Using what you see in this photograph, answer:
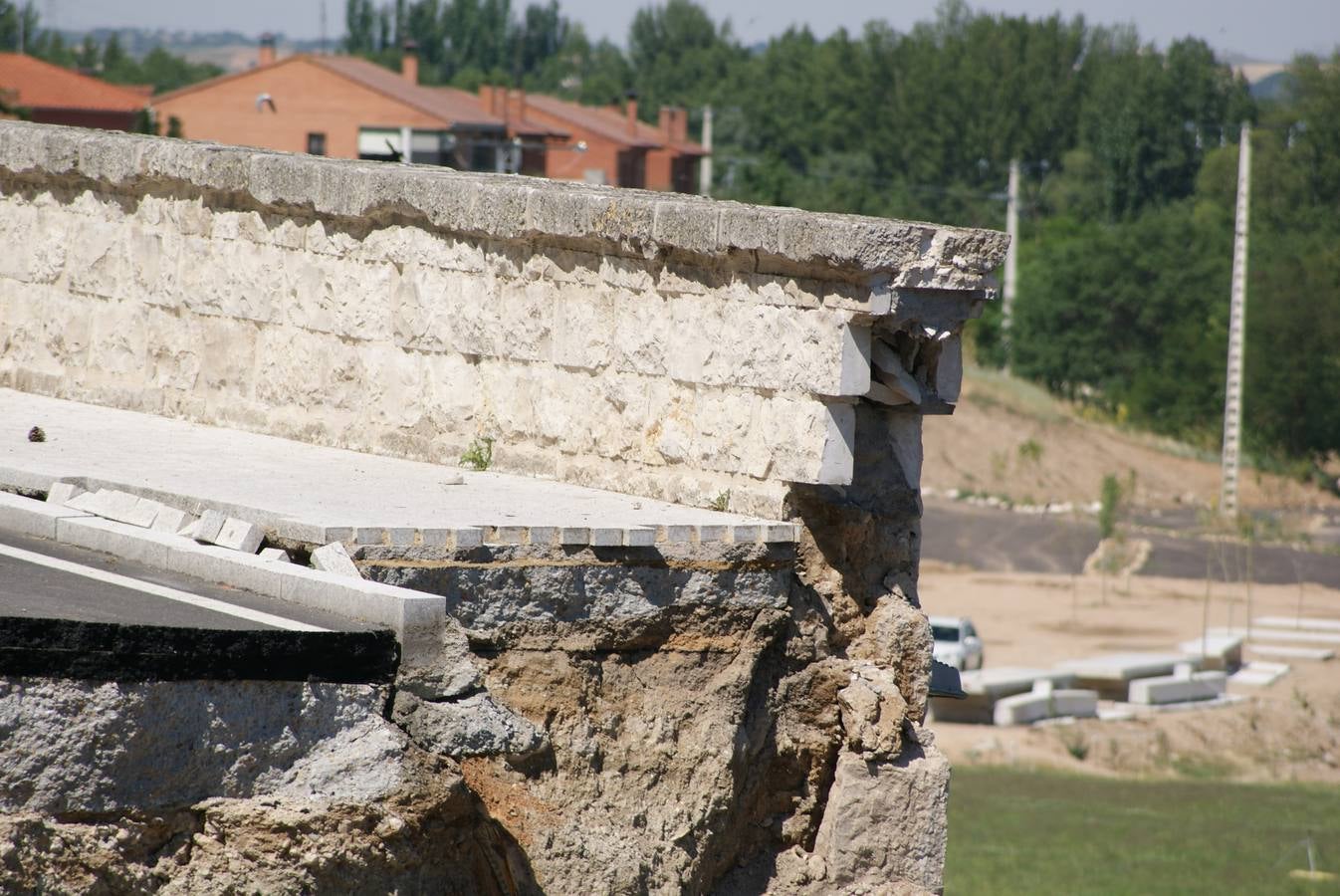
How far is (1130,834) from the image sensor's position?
16125mm

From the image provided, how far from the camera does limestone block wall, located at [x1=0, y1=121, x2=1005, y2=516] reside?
5352 mm

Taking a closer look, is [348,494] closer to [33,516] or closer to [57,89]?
[33,516]

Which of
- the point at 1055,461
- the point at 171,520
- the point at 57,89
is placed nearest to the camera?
the point at 171,520

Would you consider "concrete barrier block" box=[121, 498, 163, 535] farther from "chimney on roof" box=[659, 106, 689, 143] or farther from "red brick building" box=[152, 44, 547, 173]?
"chimney on roof" box=[659, 106, 689, 143]

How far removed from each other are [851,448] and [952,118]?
73428 millimetres

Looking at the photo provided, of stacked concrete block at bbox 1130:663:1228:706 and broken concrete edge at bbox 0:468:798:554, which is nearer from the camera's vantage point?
broken concrete edge at bbox 0:468:798:554

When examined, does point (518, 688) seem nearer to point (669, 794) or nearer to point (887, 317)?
point (669, 794)

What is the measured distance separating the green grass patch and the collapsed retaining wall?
8954mm

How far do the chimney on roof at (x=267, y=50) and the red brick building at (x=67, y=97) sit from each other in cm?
342

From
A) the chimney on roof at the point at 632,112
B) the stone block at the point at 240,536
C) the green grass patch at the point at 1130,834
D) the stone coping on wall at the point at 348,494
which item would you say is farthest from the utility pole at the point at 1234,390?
the stone block at the point at 240,536

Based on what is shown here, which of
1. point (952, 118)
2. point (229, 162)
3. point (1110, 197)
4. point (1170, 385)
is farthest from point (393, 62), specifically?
point (229, 162)

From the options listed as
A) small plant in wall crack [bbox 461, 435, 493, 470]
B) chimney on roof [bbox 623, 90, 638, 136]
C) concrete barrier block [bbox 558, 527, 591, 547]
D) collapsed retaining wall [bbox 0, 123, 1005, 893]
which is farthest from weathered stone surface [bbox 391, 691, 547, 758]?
chimney on roof [bbox 623, 90, 638, 136]

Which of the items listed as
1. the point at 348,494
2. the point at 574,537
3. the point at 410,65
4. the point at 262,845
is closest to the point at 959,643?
the point at 348,494

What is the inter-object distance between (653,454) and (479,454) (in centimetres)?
73
